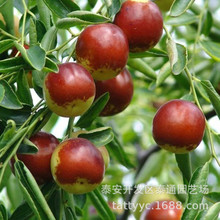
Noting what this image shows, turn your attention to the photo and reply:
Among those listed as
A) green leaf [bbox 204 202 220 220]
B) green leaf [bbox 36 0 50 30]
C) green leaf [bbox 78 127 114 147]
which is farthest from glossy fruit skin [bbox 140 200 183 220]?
green leaf [bbox 36 0 50 30]

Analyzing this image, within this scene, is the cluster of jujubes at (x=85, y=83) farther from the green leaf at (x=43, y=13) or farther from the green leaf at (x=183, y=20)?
the green leaf at (x=183, y=20)

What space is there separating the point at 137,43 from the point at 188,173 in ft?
1.66

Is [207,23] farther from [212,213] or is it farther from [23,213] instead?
[23,213]

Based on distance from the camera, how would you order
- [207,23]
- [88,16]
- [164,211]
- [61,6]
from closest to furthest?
[88,16] → [61,6] → [164,211] → [207,23]

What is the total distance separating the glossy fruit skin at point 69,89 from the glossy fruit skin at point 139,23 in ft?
0.62

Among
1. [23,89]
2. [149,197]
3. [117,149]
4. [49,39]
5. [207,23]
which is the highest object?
[49,39]

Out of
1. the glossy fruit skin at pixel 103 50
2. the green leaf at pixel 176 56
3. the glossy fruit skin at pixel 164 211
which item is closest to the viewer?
the glossy fruit skin at pixel 103 50

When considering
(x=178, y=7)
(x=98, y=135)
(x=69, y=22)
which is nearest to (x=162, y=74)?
(x=178, y=7)

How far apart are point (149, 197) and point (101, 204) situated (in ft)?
2.60

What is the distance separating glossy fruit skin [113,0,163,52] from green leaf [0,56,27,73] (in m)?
0.29

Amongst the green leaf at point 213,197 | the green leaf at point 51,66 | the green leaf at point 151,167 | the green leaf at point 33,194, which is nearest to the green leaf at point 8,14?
the green leaf at point 51,66

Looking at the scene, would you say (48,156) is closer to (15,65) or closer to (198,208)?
(15,65)

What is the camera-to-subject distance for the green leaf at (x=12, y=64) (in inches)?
58.1

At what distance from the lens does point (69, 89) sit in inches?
57.6
